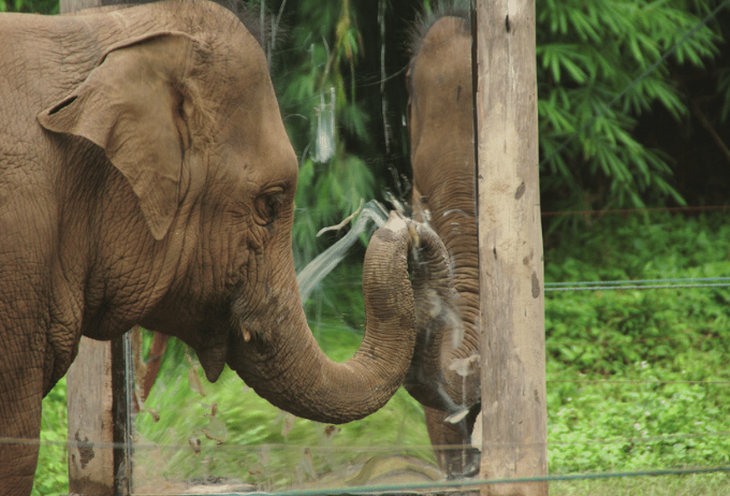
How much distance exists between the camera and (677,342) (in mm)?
5328

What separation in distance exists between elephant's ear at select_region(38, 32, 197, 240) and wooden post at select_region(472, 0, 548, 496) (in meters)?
0.90

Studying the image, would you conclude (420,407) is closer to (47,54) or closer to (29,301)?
(29,301)

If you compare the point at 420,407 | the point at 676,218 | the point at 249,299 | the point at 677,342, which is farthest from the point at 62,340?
the point at 676,218

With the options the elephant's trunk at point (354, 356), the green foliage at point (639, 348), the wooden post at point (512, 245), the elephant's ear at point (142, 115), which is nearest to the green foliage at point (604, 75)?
the green foliage at point (639, 348)

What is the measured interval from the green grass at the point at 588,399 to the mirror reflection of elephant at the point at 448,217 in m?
0.11

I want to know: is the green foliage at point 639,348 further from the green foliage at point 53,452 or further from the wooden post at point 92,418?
the green foliage at point 53,452

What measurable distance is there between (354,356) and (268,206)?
1.78 feet

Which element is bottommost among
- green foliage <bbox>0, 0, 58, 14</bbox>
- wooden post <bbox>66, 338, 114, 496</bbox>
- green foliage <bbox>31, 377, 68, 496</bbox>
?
green foliage <bbox>31, 377, 68, 496</bbox>

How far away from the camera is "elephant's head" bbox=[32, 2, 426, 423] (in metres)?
2.04

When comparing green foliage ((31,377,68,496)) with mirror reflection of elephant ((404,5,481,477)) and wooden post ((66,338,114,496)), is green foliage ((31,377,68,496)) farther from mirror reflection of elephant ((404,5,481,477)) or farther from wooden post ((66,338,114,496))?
mirror reflection of elephant ((404,5,481,477))

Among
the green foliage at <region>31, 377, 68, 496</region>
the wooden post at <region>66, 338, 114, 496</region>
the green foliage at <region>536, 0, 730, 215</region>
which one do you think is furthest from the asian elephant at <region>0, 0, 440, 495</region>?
the green foliage at <region>536, 0, 730, 215</region>

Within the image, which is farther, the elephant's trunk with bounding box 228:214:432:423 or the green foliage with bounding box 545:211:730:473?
the green foliage with bounding box 545:211:730:473

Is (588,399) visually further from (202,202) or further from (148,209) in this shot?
(148,209)

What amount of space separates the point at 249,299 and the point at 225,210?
0.24 meters
